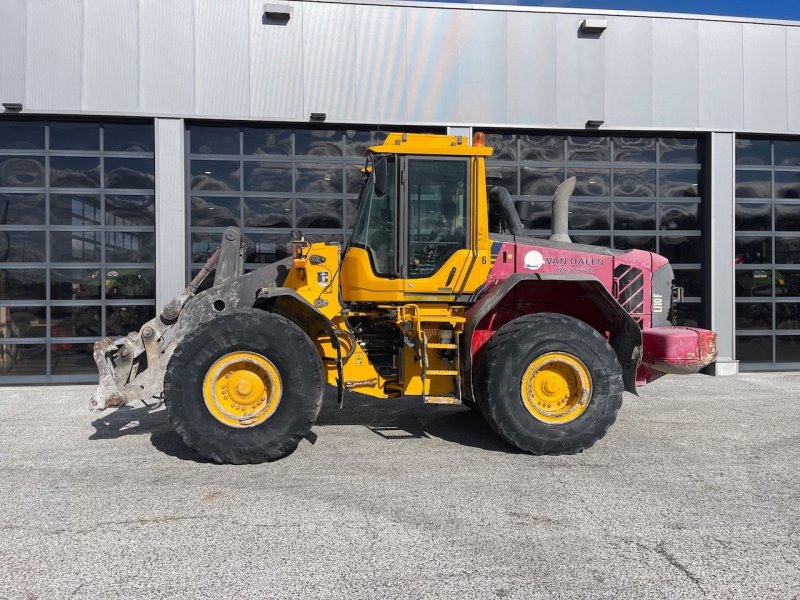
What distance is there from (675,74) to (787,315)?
15.9ft

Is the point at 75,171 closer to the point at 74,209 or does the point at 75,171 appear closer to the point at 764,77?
the point at 74,209

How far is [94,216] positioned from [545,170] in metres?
7.68

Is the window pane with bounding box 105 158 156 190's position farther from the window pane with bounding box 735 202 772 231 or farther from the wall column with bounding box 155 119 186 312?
the window pane with bounding box 735 202 772 231

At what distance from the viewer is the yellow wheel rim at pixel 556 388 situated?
485cm

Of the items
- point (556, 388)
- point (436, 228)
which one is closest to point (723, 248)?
point (556, 388)

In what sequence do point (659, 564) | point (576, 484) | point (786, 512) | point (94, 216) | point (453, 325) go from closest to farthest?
point (659, 564) → point (786, 512) → point (576, 484) → point (453, 325) → point (94, 216)

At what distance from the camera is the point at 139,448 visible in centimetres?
513

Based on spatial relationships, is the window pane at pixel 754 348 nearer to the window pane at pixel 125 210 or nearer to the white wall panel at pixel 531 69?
the white wall panel at pixel 531 69

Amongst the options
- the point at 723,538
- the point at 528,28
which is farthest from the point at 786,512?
the point at 528,28

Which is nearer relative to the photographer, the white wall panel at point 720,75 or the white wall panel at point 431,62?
the white wall panel at point 431,62

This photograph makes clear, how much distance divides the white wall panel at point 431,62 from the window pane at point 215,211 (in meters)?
3.33

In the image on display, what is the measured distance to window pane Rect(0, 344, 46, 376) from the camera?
28.3 feet

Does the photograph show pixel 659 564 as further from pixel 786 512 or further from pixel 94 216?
pixel 94 216

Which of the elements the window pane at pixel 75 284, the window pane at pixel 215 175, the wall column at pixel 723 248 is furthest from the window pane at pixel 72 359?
the wall column at pixel 723 248
